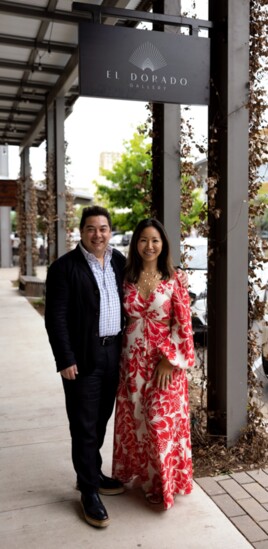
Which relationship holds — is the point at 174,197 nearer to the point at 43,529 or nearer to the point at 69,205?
the point at 43,529

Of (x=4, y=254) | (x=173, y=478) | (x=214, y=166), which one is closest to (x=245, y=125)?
(x=214, y=166)

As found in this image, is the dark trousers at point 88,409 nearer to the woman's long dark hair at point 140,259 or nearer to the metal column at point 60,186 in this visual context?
the woman's long dark hair at point 140,259

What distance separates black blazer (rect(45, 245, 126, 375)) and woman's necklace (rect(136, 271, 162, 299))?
0.90ft

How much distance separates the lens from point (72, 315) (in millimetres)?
2836

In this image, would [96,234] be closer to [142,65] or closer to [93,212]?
[93,212]

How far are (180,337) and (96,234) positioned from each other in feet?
2.43

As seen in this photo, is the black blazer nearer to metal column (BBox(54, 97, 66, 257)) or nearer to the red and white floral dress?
the red and white floral dress

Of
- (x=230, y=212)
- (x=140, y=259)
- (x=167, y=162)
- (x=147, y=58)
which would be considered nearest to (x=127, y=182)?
(x=167, y=162)

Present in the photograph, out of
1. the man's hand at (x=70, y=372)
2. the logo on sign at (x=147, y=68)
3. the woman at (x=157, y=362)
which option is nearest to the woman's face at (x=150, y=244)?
the woman at (x=157, y=362)

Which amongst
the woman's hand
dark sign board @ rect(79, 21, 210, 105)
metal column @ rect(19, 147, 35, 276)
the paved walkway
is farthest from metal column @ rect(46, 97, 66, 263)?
the woman's hand

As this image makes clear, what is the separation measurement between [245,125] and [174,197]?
73 centimetres

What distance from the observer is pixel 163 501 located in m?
2.98

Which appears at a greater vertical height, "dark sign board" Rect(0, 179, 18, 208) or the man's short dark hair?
"dark sign board" Rect(0, 179, 18, 208)

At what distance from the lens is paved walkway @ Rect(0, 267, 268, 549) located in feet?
8.77
